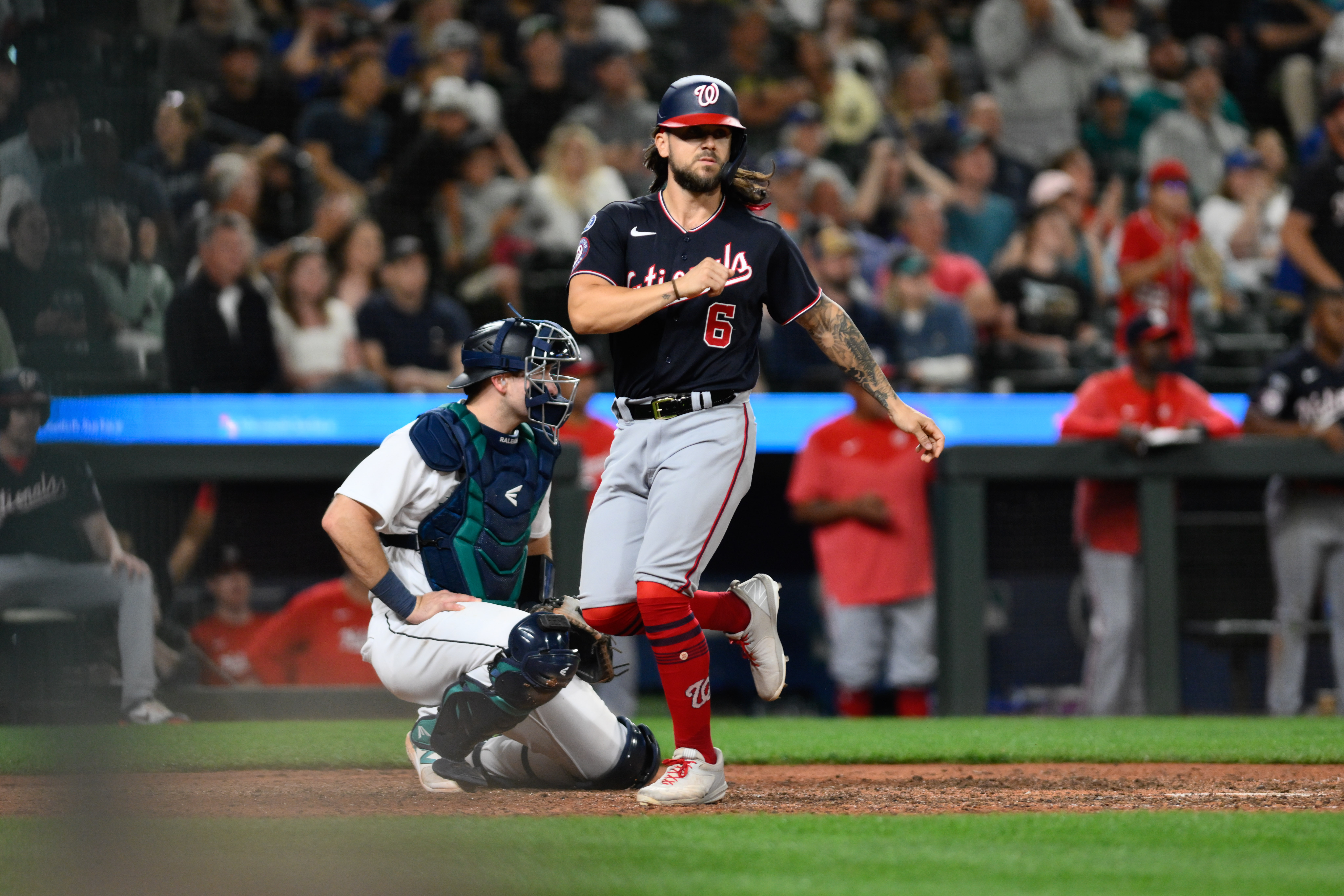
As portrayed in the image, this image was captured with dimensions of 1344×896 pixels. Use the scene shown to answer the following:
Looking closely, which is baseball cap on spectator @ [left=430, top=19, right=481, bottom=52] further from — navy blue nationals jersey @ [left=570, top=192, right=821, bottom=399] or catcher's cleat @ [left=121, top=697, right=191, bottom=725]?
navy blue nationals jersey @ [left=570, top=192, right=821, bottom=399]

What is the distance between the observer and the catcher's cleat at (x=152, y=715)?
153 inches

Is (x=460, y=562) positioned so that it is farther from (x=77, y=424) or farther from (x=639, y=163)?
(x=639, y=163)

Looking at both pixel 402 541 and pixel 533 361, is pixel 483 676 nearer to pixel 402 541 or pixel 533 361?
pixel 402 541

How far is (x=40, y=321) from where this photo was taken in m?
3.06

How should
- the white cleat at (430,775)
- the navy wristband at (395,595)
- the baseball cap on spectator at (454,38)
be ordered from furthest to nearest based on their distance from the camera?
the baseball cap on spectator at (454,38) → the white cleat at (430,775) → the navy wristband at (395,595)

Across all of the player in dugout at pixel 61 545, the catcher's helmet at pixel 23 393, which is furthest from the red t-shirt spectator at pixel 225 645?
the catcher's helmet at pixel 23 393

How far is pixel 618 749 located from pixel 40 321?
6.46 feet

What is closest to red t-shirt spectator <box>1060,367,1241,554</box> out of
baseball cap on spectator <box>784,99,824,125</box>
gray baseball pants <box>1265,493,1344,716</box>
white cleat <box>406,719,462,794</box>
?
gray baseball pants <box>1265,493,1344,716</box>

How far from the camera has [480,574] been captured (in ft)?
14.2

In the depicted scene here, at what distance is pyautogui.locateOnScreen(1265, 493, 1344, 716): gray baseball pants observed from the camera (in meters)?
7.38

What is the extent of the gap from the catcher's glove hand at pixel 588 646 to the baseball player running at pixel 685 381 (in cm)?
4

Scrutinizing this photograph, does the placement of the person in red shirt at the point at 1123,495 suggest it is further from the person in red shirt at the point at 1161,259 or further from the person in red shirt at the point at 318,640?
the person in red shirt at the point at 318,640

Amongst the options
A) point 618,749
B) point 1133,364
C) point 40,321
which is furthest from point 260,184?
point 40,321

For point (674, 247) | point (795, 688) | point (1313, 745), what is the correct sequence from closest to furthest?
point (674, 247) → point (1313, 745) → point (795, 688)
